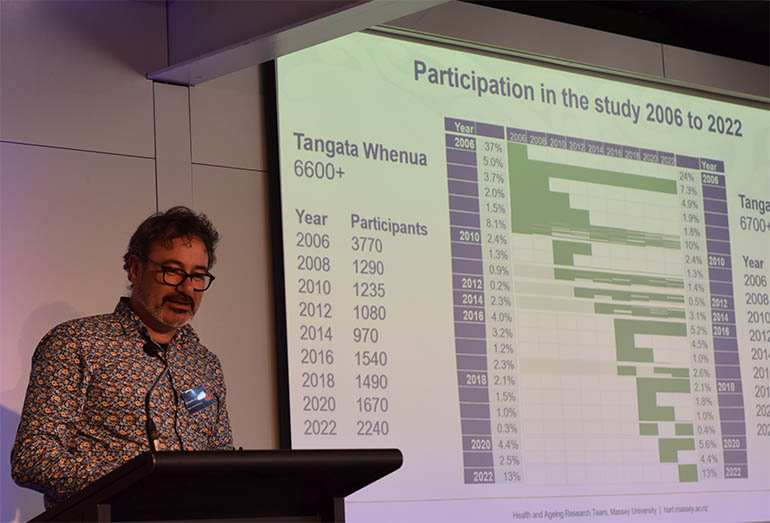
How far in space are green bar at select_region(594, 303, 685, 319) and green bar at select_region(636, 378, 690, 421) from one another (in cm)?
27

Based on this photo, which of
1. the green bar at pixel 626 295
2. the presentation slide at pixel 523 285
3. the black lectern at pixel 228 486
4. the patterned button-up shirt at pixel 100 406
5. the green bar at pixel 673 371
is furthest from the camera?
the green bar at pixel 673 371

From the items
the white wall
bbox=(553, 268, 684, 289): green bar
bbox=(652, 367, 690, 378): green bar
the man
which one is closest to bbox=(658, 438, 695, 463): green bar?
bbox=(652, 367, 690, 378): green bar

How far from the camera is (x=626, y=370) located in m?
4.50

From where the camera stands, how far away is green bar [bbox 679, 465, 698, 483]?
179 inches

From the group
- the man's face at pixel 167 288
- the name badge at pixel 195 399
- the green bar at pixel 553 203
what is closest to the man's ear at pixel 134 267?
the man's face at pixel 167 288

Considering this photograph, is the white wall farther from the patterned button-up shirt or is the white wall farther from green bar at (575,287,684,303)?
green bar at (575,287,684,303)

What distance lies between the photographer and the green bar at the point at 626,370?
4480 millimetres

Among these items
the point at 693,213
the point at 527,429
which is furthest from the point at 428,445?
the point at 693,213

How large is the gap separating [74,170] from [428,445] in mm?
1491

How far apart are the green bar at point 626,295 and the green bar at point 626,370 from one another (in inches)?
10.9

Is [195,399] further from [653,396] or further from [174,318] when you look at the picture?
[653,396]

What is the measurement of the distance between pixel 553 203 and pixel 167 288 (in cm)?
214

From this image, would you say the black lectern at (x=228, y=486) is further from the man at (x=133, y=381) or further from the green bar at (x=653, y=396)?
the green bar at (x=653, y=396)

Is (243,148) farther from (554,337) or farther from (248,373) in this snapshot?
(554,337)
